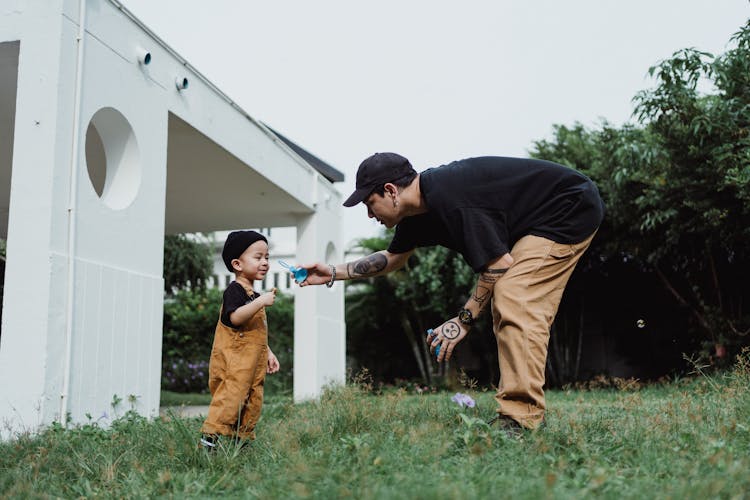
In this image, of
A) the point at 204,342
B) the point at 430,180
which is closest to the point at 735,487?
the point at 430,180

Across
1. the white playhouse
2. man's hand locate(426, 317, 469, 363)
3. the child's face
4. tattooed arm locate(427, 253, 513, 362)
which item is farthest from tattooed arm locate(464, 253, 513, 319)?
the white playhouse

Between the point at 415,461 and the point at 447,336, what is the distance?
32.1 inches

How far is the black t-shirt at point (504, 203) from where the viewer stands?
3.11 meters

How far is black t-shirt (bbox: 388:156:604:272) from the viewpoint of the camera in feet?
10.2

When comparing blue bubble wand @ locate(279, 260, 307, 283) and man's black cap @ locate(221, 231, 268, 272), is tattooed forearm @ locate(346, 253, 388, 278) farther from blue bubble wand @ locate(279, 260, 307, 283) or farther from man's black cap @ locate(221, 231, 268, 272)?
man's black cap @ locate(221, 231, 268, 272)

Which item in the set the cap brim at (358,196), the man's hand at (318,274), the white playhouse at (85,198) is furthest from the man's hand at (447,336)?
the white playhouse at (85,198)

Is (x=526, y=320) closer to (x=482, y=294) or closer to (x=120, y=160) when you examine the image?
(x=482, y=294)

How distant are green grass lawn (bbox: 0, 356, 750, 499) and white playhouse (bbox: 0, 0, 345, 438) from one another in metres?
0.82

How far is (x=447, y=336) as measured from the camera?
323cm

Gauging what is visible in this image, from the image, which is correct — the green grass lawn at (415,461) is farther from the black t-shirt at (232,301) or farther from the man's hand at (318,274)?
the man's hand at (318,274)

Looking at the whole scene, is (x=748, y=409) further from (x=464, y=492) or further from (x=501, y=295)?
(x=464, y=492)

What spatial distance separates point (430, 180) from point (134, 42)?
12.0 feet

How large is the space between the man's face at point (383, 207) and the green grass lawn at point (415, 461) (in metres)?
1.02

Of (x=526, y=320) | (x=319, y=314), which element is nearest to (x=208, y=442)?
(x=526, y=320)
